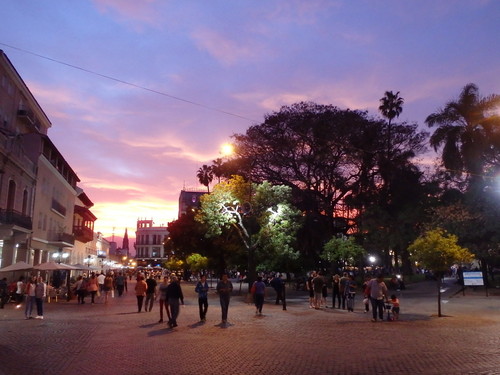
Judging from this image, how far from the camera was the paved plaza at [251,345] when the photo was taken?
8.69 metres

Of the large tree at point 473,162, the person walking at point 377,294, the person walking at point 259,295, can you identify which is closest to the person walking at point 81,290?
the person walking at point 259,295

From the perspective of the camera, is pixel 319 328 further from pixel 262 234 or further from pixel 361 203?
pixel 361 203

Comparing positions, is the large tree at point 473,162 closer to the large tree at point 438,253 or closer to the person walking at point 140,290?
the large tree at point 438,253

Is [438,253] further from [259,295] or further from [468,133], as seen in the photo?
[468,133]

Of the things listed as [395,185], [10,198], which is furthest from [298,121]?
[10,198]

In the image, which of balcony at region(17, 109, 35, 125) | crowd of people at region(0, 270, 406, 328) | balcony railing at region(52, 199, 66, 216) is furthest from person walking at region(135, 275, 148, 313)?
balcony railing at region(52, 199, 66, 216)

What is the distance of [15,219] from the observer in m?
27.9

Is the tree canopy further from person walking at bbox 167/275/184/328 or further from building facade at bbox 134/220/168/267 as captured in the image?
building facade at bbox 134/220/168/267

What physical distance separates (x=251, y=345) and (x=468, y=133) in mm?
30506

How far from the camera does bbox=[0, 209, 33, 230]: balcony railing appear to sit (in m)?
26.4

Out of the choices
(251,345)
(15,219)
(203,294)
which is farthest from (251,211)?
(251,345)

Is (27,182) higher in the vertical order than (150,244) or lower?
lower

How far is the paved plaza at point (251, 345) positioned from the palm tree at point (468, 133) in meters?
19.9

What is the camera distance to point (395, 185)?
147ft
